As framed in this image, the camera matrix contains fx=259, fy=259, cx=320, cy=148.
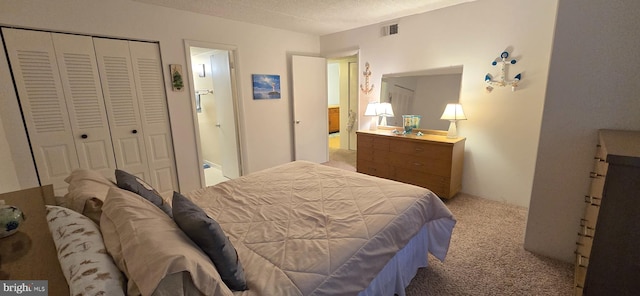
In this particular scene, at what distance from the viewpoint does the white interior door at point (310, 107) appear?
4391 millimetres

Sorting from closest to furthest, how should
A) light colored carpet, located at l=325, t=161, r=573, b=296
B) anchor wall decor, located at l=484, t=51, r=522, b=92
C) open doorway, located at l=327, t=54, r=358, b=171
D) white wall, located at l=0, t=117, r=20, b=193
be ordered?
1. light colored carpet, located at l=325, t=161, r=573, b=296
2. white wall, located at l=0, t=117, r=20, b=193
3. anchor wall decor, located at l=484, t=51, r=522, b=92
4. open doorway, located at l=327, t=54, r=358, b=171

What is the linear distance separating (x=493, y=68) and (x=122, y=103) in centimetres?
415

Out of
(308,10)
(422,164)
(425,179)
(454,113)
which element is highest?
(308,10)

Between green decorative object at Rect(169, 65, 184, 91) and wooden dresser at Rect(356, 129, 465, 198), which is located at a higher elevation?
green decorative object at Rect(169, 65, 184, 91)

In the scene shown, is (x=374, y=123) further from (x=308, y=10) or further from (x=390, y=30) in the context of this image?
(x=308, y=10)

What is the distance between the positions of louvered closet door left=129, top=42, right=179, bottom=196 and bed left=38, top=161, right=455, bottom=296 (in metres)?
1.56

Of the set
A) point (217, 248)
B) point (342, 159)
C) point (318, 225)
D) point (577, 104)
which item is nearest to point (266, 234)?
point (318, 225)

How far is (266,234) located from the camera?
1.39 meters

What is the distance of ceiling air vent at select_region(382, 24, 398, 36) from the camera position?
144 inches

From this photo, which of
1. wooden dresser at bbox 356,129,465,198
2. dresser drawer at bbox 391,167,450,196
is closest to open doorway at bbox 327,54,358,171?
wooden dresser at bbox 356,129,465,198

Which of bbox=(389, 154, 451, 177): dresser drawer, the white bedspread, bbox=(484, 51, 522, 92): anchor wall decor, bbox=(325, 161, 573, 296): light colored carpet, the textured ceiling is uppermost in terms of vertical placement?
the textured ceiling

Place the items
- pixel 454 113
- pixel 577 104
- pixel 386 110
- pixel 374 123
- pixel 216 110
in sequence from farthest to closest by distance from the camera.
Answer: pixel 216 110, pixel 374 123, pixel 386 110, pixel 454 113, pixel 577 104

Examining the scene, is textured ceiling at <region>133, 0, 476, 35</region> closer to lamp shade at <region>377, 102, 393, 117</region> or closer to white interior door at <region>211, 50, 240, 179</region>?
white interior door at <region>211, 50, 240, 179</region>

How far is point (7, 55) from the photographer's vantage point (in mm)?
2238
